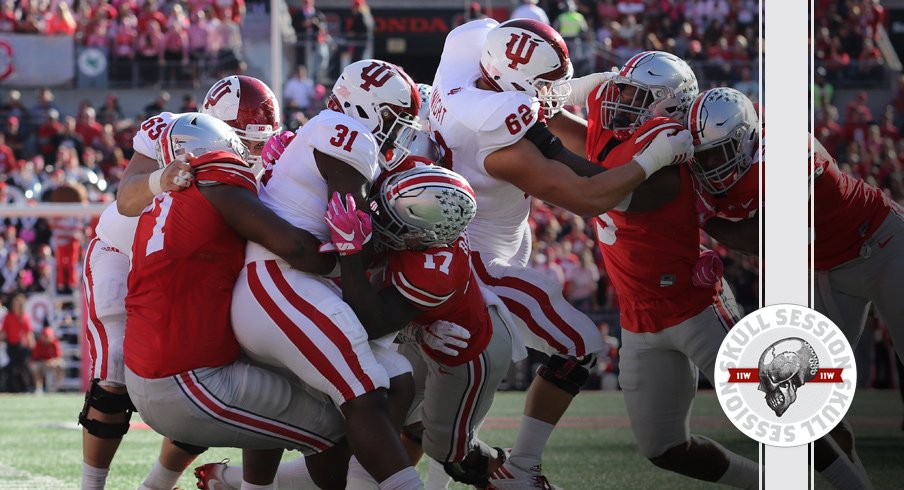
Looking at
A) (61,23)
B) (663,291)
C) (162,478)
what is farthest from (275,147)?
(61,23)

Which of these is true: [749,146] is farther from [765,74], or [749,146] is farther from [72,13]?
[72,13]

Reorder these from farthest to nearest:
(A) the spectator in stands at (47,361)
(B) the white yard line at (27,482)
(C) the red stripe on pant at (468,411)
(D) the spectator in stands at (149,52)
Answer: (D) the spectator in stands at (149,52), (A) the spectator in stands at (47,361), (B) the white yard line at (27,482), (C) the red stripe on pant at (468,411)

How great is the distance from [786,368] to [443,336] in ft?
3.65

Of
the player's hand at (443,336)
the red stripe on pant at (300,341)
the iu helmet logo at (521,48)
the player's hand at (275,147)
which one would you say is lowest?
the player's hand at (443,336)

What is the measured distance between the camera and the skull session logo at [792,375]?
1660 mm

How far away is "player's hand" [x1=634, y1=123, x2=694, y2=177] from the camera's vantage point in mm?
2664

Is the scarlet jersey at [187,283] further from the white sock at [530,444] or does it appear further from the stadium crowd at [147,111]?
the stadium crowd at [147,111]

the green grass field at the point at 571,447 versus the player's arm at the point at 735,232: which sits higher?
the player's arm at the point at 735,232

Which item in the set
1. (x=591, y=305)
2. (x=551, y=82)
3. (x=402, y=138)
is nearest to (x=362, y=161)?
(x=402, y=138)

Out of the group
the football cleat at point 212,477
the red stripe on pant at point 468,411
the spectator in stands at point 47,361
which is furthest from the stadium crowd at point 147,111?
the football cleat at point 212,477

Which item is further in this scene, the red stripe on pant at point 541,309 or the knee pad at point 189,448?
the red stripe on pant at point 541,309

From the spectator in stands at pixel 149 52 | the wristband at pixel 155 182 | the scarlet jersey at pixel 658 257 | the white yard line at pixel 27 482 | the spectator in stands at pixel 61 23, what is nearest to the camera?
the wristband at pixel 155 182

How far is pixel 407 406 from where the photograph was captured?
2498 millimetres

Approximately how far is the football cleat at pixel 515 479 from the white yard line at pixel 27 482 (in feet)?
4.66
